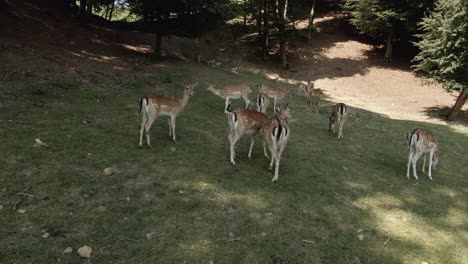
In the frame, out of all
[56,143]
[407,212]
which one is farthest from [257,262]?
[56,143]

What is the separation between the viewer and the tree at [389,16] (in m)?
25.4

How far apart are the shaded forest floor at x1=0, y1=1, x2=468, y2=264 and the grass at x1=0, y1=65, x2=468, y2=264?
0.03 m

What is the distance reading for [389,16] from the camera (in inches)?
1007

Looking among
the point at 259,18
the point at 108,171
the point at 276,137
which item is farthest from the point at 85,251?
the point at 259,18

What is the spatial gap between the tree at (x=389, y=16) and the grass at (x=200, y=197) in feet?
59.4

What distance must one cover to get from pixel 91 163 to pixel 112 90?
6486 mm

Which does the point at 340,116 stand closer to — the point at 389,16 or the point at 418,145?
the point at 418,145

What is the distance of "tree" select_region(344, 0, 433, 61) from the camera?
2536 cm

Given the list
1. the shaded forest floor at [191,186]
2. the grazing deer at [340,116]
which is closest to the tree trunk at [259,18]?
the shaded forest floor at [191,186]

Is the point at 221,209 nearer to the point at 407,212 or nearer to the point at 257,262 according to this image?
the point at 257,262

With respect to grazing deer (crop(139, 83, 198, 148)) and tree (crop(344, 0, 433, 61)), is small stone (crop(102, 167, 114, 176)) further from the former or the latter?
tree (crop(344, 0, 433, 61))

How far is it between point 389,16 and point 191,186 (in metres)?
24.3

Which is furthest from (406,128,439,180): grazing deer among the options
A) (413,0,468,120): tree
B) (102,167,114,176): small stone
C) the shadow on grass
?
the shadow on grass

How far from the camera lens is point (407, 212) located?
6.85 meters
